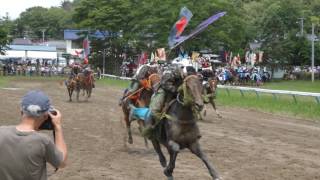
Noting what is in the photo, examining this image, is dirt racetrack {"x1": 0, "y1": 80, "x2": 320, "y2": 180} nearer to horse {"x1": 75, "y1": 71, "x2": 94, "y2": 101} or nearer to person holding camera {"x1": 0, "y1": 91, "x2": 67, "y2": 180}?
person holding camera {"x1": 0, "y1": 91, "x2": 67, "y2": 180}

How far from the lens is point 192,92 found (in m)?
9.66

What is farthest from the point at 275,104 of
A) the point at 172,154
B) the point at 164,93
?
the point at 172,154

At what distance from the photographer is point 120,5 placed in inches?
2618

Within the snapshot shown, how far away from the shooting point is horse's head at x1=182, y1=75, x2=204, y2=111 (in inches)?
376

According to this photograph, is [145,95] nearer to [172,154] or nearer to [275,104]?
[172,154]

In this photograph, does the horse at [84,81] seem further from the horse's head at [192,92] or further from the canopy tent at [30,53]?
the canopy tent at [30,53]

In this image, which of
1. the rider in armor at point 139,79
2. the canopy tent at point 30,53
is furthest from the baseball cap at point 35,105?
the canopy tent at point 30,53

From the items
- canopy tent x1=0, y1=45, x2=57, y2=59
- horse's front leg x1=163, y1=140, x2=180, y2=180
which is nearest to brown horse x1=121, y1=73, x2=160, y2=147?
horse's front leg x1=163, y1=140, x2=180, y2=180

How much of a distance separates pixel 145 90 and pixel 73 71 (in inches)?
717

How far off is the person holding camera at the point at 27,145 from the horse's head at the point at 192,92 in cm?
505

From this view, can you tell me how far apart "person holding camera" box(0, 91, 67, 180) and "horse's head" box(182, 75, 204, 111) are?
505cm

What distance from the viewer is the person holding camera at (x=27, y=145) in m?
4.56

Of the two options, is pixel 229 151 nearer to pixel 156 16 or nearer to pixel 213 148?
pixel 213 148

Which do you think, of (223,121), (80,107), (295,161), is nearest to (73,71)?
(80,107)
